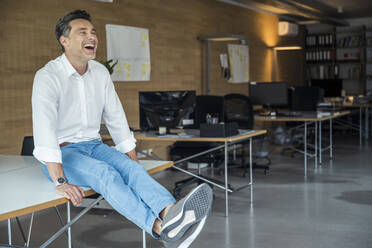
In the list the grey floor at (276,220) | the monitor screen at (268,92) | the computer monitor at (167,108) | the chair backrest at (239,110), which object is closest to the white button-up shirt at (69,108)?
the grey floor at (276,220)

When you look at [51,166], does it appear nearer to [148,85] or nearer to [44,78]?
[44,78]

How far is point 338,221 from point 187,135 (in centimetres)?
146

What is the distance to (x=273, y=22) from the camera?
1077cm

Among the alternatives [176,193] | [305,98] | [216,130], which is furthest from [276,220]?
[305,98]

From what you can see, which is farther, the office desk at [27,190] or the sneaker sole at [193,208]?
the sneaker sole at [193,208]

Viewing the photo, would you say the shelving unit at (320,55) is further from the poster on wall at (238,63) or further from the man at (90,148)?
the man at (90,148)

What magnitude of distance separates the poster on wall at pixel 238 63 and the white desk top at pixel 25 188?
601 centimetres

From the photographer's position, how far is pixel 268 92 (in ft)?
23.0

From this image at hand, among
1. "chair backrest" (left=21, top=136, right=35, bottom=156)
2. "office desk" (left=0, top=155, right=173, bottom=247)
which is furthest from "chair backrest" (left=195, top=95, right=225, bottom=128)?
"office desk" (left=0, top=155, right=173, bottom=247)

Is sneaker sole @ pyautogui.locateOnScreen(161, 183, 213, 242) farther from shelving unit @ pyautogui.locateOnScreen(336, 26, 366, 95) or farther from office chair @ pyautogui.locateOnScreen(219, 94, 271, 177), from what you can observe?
shelving unit @ pyautogui.locateOnScreen(336, 26, 366, 95)

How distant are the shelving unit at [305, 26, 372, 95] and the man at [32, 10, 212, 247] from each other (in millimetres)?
9843

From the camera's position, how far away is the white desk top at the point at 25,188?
6.20 feet

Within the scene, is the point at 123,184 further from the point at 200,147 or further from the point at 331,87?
the point at 331,87

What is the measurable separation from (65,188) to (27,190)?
0.55ft
